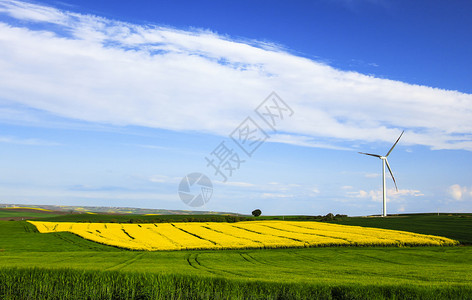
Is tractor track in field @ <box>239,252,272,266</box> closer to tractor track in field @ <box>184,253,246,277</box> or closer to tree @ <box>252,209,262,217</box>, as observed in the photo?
tractor track in field @ <box>184,253,246,277</box>

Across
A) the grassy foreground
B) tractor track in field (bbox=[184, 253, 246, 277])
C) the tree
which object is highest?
the tree

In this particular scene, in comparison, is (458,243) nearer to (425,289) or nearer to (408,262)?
(408,262)

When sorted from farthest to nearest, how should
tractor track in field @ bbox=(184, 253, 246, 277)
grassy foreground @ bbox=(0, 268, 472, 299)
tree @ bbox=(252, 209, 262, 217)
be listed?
1. tree @ bbox=(252, 209, 262, 217)
2. tractor track in field @ bbox=(184, 253, 246, 277)
3. grassy foreground @ bbox=(0, 268, 472, 299)

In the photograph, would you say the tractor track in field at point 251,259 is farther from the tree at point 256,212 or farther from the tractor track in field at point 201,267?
the tree at point 256,212

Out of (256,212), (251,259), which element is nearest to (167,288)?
(251,259)

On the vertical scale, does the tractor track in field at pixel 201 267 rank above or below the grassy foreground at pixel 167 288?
below

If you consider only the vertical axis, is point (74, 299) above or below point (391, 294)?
below

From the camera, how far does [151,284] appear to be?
51.9 feet

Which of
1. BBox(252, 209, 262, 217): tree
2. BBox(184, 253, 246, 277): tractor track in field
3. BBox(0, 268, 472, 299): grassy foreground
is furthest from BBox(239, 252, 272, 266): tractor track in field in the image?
BBox(252, 209, 262, 217): tree

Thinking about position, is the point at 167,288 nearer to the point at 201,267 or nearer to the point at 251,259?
the point at 201,267

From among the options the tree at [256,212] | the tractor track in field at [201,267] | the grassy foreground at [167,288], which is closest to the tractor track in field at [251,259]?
the tractor track in field at [201,267]

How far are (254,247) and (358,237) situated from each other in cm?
1332

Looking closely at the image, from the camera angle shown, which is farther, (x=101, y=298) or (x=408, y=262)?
(x=408, y=262)

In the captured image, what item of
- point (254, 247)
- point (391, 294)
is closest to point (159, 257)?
point (254, 247)
